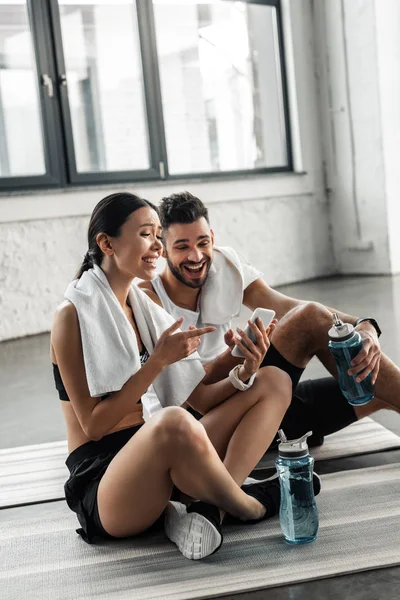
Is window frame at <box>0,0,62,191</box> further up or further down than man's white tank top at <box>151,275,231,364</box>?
further up

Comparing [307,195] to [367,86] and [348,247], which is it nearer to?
[348,247]

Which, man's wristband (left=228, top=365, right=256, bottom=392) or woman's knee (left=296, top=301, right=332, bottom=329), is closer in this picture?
man's wristband (left=228, top=365, right=256, bottom=392)

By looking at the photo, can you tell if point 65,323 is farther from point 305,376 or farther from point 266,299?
point 305,376

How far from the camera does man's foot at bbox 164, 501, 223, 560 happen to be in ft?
5.24

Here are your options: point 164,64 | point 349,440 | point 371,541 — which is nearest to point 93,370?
point 371,541

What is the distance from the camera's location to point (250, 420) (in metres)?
1.87

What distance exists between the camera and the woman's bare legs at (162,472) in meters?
1.57

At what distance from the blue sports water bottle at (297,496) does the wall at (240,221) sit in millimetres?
3853

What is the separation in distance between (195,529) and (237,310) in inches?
30.5

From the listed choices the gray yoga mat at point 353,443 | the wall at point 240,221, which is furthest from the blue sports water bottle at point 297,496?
the wall at point 240,221

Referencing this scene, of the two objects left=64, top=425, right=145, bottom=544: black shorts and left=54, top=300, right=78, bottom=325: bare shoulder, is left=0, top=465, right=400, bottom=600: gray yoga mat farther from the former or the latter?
left=54, top=300, right=78, bottom=325: bare shoulder

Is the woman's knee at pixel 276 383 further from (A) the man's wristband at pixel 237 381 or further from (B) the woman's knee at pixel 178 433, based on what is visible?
(B) the woman's knee at pixel 178 433

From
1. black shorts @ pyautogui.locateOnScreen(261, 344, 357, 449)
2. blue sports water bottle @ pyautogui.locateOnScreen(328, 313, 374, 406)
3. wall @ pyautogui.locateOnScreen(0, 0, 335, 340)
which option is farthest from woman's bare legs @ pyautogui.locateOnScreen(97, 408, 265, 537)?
wall @ pyautogui.locateOnScreen(0, 0, 335, 340)

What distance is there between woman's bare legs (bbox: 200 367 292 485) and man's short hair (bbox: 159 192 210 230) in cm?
50
